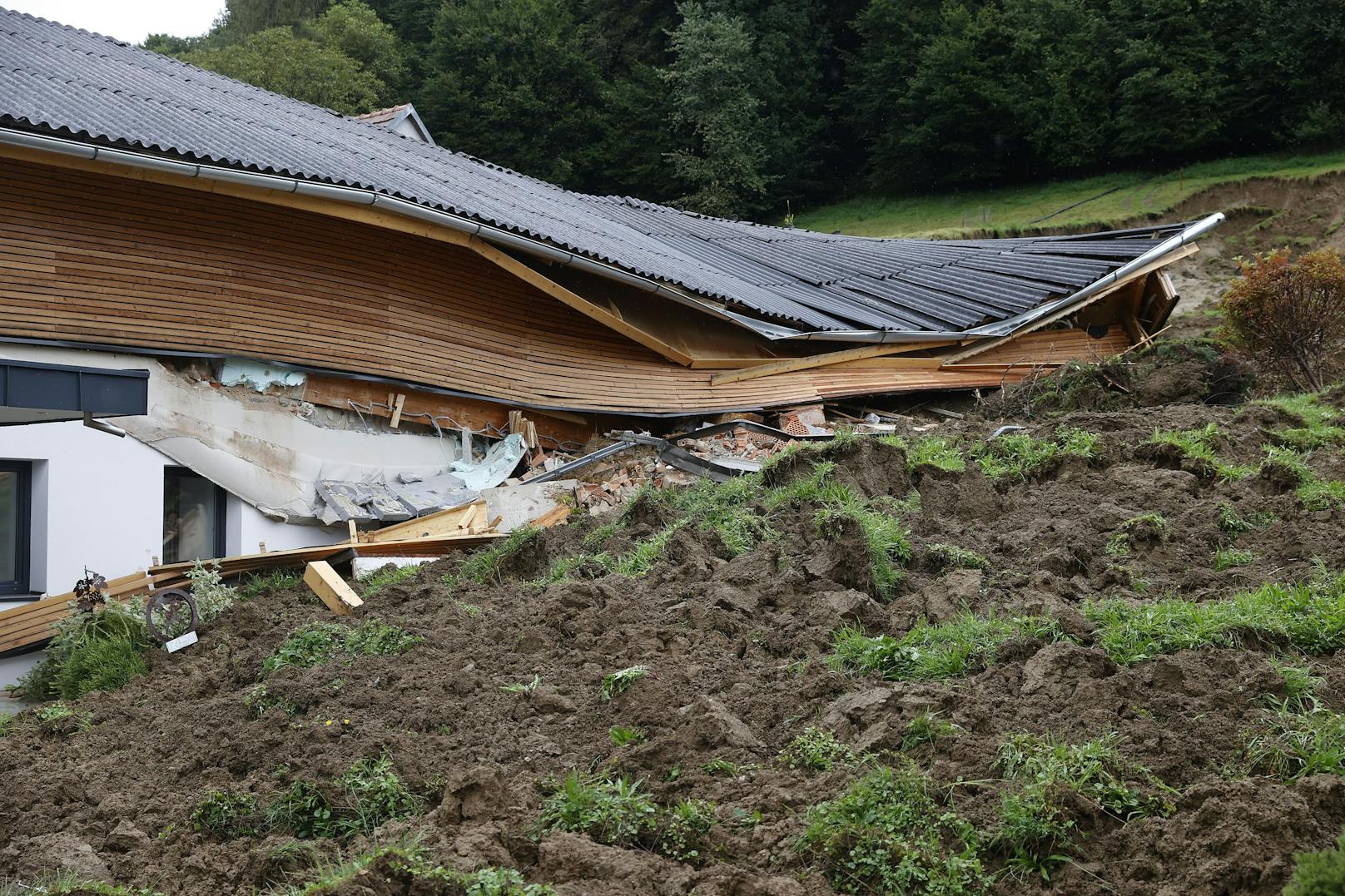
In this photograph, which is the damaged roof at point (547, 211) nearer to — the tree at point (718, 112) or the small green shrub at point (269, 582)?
the small green shrub at point (269, 582)

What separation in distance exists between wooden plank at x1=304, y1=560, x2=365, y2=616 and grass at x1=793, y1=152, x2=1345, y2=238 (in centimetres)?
2188

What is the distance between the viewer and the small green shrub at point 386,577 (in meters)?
8.79

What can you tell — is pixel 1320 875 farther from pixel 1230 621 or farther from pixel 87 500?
pixel 87 500

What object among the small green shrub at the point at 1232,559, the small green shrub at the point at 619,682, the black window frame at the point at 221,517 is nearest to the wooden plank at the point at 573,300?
the black window frame at the point at 221,517

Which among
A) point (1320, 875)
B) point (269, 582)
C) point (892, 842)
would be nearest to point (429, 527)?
point (269, 582)

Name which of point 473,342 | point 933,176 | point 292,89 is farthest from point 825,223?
point 473,342

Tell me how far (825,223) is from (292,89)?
18.6 meters

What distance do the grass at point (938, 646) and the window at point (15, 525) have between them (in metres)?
7.50

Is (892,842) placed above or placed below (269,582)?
above

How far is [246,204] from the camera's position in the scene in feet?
35.6

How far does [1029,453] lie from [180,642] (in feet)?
20.5

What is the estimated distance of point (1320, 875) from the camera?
3014mm

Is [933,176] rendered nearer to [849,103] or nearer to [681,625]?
[849,103]

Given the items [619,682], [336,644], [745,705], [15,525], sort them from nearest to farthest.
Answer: [745,705], [619,682], [336,644], [15,525]
